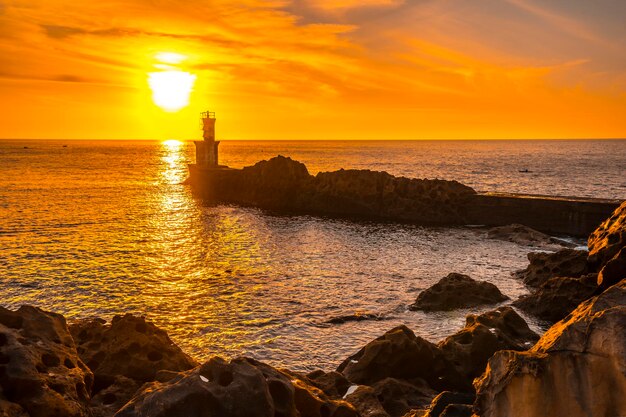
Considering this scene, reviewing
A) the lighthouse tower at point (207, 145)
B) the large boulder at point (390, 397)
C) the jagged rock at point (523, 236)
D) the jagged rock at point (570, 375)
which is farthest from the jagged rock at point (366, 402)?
the lighthouse tower at point (207, 145)

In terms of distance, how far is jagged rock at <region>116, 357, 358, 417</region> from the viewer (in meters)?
6.11

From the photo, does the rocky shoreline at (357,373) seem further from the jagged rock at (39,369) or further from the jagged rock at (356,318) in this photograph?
the jagged rock at (356,318)

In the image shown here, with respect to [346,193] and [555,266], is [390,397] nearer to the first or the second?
[555,266]

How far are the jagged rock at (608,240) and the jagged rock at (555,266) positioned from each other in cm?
329

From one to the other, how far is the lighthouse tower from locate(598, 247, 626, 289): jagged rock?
58786 millimetres

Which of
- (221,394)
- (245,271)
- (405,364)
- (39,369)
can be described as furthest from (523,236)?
(39,369)

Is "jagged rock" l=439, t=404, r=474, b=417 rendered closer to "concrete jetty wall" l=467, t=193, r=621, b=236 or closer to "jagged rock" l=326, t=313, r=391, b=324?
"jagged rock" l=326, t=313, r=391, b=324

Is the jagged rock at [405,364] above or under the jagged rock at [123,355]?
under

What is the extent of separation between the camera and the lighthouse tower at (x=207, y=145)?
2598 inches

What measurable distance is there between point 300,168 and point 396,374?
4553cm

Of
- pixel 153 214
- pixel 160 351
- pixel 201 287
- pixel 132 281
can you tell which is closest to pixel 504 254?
pixel 201 287

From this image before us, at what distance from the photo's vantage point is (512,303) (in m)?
19.5

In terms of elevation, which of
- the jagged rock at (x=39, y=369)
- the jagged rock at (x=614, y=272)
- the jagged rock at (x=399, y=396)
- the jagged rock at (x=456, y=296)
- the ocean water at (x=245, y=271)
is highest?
the jagged rock at (x=614, y=272)

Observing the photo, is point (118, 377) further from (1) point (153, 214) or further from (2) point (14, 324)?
(1) point (153, 214)
